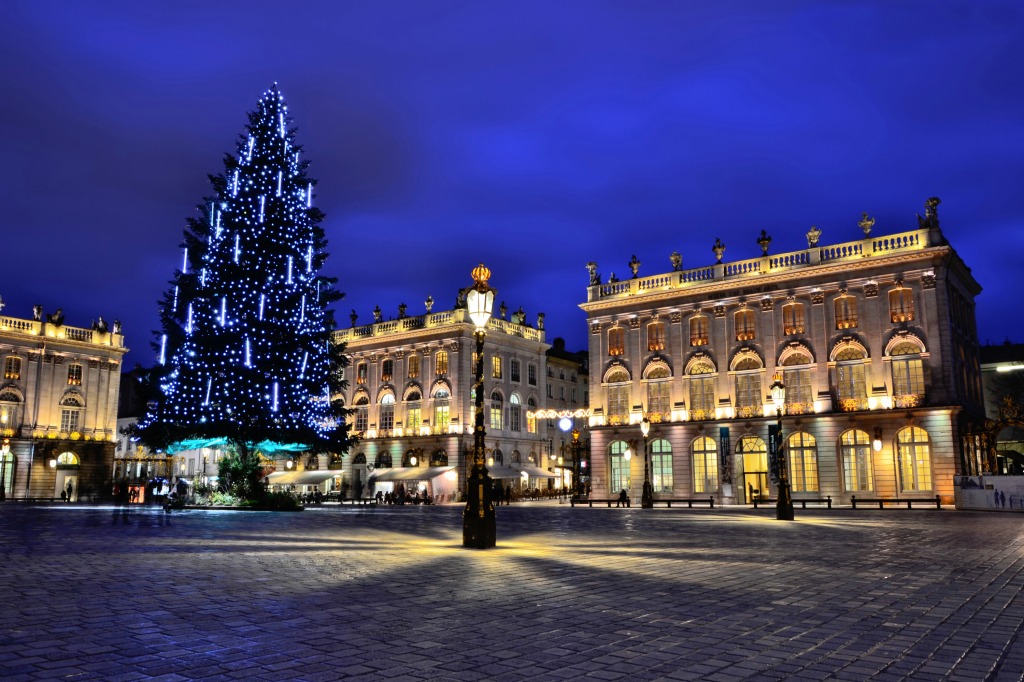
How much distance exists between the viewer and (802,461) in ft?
152

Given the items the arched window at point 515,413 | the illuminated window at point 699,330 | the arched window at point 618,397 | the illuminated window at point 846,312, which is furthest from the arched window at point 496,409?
the illuminated window at point 846,312

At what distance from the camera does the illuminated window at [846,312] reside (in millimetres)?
45719

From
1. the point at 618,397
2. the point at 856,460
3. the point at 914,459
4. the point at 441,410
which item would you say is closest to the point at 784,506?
the point at 914,459

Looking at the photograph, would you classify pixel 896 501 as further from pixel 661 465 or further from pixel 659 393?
pixel 659 393

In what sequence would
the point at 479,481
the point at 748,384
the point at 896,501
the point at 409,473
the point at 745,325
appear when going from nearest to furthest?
Result: the point at 479,481
the point at 896,501
the point at 748,384
the point at 745,325
the point at 409,473

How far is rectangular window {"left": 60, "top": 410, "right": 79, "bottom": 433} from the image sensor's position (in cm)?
6116

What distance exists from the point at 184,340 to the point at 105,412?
37871 millimetres

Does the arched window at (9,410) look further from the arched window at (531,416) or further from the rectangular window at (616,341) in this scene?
the rectangular window at (616,341)

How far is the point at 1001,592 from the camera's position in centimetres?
962

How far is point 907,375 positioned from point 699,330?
39.5ft

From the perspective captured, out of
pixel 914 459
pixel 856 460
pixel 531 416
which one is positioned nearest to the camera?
pixel 914 459

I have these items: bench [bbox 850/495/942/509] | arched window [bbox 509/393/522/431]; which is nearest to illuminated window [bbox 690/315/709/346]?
bench [bbox 850/495/942/509]

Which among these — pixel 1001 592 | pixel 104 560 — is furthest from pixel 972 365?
pixel 104 560

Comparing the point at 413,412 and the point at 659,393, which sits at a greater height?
the point at 659,393
